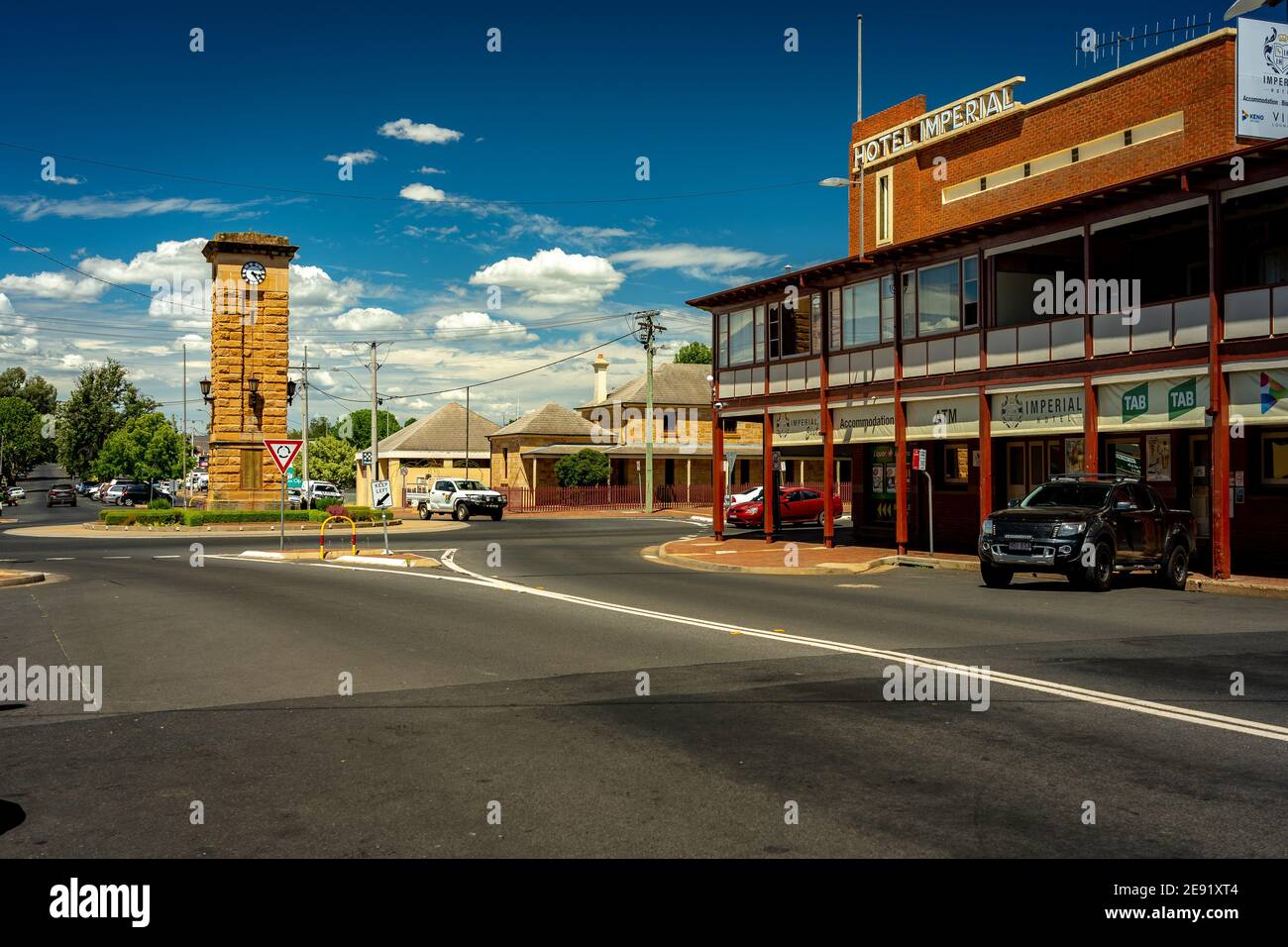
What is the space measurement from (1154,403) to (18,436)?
137 metres

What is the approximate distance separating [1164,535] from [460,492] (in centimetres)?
3549

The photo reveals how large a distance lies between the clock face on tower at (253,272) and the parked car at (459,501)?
13.7 m

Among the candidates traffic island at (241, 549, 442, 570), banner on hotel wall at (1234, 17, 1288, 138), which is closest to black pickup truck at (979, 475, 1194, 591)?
banner on hotel wall at (1234, 17, 1288, 138)

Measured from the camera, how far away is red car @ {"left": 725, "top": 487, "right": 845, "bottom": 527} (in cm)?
3734

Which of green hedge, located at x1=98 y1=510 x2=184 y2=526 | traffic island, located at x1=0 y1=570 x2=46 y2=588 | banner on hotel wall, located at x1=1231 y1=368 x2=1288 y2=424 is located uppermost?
banner on hotel wall, located at x1=1231 y1=368 x2=1288 y2=424

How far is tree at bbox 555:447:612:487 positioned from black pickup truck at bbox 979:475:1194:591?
42.7 metres

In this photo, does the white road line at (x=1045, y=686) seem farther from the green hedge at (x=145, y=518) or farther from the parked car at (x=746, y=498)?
the green hedge at (x=145, y=518)

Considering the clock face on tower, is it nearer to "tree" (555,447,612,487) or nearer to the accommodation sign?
the accommodation sign

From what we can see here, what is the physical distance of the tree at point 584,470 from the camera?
60.0m

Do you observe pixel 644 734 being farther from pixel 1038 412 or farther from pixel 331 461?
pixel 331 461
